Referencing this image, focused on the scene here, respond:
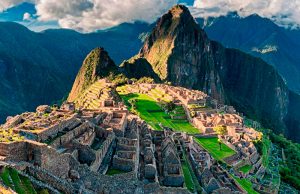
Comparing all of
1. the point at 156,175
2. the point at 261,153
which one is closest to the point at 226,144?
the point at 261,153

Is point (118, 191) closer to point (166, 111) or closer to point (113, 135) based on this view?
point (113, 135)

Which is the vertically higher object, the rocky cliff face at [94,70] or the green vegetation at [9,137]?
the rocky cliff face at [94,70]

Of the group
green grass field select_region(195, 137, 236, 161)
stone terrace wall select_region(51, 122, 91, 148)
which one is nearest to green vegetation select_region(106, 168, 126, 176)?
stone terrace wall select_region(51, 122, 91, 148)

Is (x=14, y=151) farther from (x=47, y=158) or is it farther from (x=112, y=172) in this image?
(x=112, y=172)

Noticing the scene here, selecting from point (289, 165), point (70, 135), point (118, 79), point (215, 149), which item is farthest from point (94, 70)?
point (70, 135)

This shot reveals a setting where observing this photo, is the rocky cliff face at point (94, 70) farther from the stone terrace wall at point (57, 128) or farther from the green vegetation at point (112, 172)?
the green vegetation at point (112, 172)

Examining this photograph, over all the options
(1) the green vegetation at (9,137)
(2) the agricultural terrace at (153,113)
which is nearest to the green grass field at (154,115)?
(2) the agricultural terrace at (153,113)
